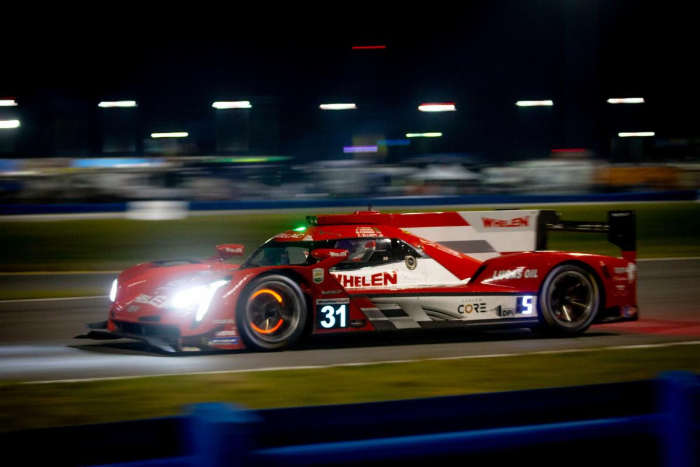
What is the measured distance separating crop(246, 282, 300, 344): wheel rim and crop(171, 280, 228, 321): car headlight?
37 centimetres

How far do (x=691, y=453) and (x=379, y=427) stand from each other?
1.11 metres

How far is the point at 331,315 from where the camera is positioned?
7.47 metres

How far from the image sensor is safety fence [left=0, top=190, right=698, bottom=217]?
67.0 feet

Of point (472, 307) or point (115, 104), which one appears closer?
point (472, 307)

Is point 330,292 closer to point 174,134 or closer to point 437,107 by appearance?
point 174,134

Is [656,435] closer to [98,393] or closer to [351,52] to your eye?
[98,393]

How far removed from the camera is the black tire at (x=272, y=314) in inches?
286

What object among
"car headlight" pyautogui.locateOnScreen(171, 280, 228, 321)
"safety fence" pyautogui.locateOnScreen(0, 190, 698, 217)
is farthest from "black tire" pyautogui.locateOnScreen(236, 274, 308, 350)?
"safety fence" pyautogui.locateOnScreen(0, 190, 698, 217)

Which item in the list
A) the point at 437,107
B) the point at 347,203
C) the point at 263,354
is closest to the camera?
the point at 263,354

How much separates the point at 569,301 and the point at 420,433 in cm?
549

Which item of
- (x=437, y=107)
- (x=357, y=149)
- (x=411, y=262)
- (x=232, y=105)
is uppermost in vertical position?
(x=437, y=107)

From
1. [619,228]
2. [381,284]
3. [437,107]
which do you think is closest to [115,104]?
[437,107]

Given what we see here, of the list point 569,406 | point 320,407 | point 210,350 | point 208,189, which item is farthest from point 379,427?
point 208,189

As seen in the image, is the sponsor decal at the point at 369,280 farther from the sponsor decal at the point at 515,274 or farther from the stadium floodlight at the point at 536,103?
the stadium floodlight at the point at 536,103
